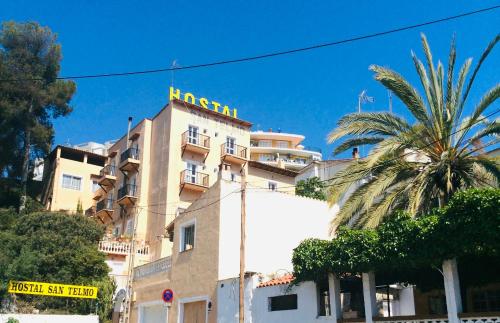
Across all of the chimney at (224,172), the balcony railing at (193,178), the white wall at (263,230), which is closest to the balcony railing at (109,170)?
the balcony railing at (193,178)

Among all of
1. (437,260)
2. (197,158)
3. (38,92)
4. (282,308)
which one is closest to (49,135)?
(38,92)

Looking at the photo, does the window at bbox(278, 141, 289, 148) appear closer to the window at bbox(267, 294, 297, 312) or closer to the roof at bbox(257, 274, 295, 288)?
the roof at bbox(257, 274, 295, 288)

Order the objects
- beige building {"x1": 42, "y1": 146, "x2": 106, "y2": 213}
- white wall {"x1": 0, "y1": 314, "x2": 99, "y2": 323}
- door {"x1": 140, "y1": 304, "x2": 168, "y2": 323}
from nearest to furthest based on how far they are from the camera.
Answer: white wall {"x1": 0, "y1": 314, "x2": 99, "y2": 323}
door {"x1": 140, "y1": 304, "x2": 168, "y2": 323}
beige building {"x1": 42, "y1": 146, "x2": 106, "y2": 213}

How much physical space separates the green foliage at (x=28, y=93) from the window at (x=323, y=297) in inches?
1427

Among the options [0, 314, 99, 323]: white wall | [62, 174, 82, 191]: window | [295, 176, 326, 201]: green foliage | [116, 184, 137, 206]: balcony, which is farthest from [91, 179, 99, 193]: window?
[0, 314, 99, 323]: white wall

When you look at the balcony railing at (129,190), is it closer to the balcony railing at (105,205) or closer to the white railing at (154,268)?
the balcony railing at (105,205)

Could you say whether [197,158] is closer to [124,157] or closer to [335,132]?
[124,157]

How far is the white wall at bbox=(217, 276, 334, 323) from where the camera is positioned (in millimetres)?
18266

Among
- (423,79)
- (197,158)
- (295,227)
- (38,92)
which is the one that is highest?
(38,92)

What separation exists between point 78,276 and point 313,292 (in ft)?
53.7

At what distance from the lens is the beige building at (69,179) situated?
50812 mm

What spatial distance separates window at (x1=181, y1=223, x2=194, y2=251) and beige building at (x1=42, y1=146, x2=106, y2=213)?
2639cm

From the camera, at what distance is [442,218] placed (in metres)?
13.7

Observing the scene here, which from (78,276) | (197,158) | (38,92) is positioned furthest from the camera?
(38,92)
